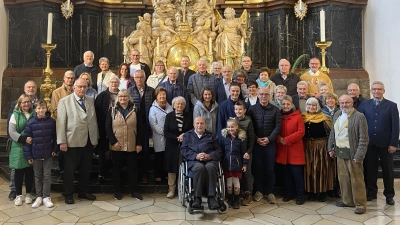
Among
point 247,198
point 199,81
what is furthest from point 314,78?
point 247,198

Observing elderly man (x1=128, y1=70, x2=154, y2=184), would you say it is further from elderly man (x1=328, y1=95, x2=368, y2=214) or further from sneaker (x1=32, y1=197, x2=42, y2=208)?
elderly man (x1=328, y1=95, x2=368, y2=214)

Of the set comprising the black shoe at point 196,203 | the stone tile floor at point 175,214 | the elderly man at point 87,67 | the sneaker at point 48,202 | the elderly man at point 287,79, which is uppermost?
the elderly man at point 87,67

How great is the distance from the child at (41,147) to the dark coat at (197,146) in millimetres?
1670

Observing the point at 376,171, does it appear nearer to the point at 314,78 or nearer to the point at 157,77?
the point at 314,78

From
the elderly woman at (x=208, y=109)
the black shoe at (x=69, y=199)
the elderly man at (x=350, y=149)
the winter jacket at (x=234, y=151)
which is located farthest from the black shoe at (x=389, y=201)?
the black shoe at (x=69, y=199)

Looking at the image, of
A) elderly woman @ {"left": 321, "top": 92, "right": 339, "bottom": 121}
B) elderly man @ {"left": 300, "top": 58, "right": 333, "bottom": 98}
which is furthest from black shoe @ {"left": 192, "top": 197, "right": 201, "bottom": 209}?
elderly man @ {"left": 300, "top": 58, "right": 333, "bottom": 98}

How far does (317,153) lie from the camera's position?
16.3 feet

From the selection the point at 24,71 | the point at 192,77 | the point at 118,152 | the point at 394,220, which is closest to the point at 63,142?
the point at 118,152

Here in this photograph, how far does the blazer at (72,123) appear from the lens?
486 centimetres

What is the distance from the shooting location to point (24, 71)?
862 centimetres

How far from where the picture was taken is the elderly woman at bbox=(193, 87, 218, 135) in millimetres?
5012

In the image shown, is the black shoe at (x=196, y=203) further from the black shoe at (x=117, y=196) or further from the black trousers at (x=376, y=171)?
the black trousers at (x=376, y=171)

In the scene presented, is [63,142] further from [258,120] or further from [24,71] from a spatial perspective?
[24,71]

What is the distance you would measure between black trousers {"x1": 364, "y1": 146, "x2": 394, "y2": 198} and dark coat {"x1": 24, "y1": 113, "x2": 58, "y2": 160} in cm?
408
